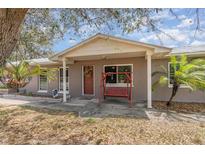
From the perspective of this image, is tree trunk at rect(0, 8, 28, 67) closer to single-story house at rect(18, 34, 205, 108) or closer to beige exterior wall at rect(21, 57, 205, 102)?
single-story house at rect(18, 34, 205, 108)

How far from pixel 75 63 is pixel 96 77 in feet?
6.85

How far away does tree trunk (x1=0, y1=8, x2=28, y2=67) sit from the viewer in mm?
3639

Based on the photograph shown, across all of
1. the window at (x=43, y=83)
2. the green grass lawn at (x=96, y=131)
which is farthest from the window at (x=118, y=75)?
the window at (x=43, y=83)

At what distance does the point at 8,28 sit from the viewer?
12.2 feet

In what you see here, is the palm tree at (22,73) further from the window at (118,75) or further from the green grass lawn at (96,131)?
the green grass lawn at (96,131)

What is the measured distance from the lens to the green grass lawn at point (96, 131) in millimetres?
4805

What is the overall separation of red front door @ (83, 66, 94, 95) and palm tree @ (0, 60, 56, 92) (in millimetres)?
2809

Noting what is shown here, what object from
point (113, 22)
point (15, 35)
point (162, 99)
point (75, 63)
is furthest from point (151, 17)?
point (75, 63)

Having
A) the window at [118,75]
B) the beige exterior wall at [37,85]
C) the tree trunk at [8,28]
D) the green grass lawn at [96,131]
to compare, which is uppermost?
the tree trunk at [8,28]

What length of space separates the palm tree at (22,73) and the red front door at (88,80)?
9.22 ft

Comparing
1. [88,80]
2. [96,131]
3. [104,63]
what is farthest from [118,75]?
[96,131]

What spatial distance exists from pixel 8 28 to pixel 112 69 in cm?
872

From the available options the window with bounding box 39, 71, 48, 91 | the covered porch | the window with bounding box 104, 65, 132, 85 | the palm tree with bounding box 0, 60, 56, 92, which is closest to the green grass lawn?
the covered porch

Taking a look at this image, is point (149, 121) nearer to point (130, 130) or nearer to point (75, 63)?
point (130, 130)
